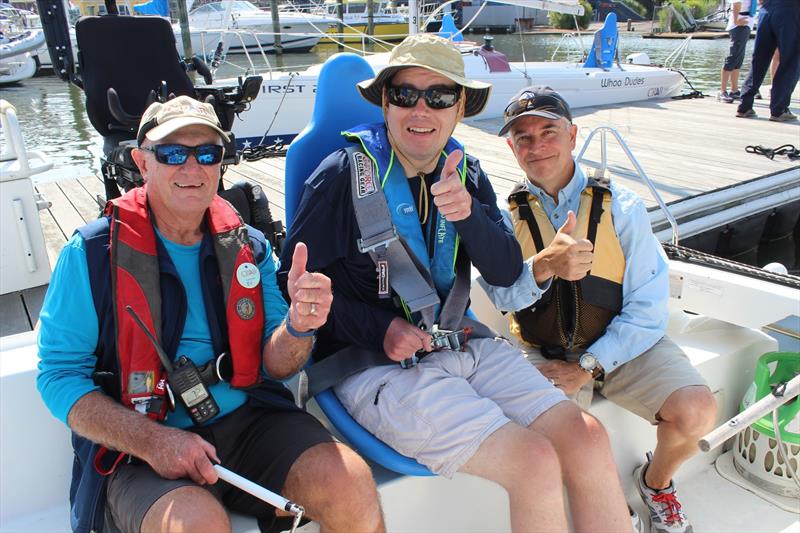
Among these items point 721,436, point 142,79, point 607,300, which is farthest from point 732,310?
point 142,79

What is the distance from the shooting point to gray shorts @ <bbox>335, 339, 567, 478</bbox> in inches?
66.2

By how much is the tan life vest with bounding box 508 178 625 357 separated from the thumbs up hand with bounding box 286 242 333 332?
96 cm

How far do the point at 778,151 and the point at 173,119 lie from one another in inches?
283

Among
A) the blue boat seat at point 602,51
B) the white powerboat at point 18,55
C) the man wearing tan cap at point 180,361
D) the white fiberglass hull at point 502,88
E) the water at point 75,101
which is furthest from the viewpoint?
the white powerboat at point 18,55

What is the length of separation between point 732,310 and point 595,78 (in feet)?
28.0

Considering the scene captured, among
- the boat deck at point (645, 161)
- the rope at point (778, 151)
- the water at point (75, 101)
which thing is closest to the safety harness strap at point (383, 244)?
the boat deck at point (645, 161)

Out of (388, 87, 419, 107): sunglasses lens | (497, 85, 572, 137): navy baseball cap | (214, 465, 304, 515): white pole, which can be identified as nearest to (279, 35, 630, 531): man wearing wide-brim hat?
(388, 87, 419, 107): sunglasses lens

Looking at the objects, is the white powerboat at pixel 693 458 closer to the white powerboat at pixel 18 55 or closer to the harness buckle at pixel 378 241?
the harness buckle at pixel 378 241

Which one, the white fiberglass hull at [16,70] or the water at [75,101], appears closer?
the water at [75,101]

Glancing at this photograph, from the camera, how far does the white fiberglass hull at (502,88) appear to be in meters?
8.55

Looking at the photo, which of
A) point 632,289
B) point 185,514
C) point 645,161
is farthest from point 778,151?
point 185,514

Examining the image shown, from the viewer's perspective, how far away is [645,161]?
6.93 metres

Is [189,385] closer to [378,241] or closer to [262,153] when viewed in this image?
[378,241]

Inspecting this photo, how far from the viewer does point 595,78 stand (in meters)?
10.4
